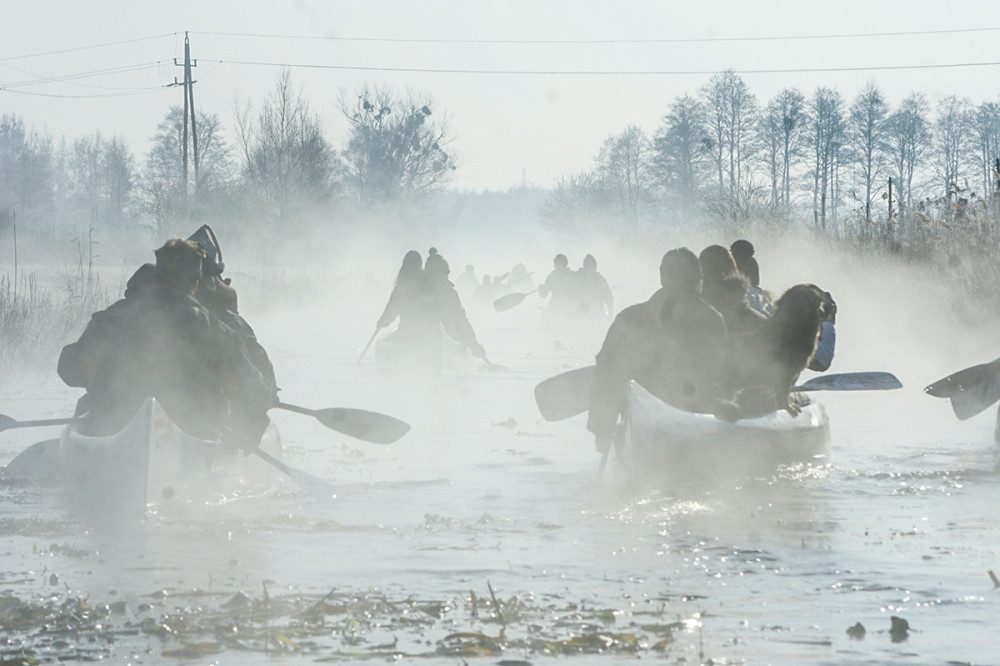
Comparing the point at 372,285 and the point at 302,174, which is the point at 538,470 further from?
the point at 302,174

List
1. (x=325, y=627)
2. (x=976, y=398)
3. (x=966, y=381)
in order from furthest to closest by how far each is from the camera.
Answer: (x=966, y=381) → (x=976, y=398) → (x=325, y=627)

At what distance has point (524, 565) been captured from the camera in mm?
7477

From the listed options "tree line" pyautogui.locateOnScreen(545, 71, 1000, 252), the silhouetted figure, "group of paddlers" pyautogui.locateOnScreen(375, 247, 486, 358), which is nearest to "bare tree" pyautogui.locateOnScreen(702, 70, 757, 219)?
"tree line" pyautogui.locateOnScreen(545, 71, 1000, 252)

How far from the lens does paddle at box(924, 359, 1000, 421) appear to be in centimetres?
1226

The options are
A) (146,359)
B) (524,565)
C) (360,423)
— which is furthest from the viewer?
(360,423)

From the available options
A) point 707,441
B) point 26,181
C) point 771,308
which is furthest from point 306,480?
point 26,181

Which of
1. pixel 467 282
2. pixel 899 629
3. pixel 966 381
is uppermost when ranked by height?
pixel 467 282

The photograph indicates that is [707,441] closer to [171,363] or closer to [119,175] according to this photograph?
[171,363]

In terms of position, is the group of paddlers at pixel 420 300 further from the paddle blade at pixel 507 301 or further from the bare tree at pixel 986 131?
the bare tree at pixel 986 131

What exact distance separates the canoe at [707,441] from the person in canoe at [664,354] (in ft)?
0.99

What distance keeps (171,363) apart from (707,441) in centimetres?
361

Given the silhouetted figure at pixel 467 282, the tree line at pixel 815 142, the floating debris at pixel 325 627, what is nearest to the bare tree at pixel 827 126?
the tree line at pixel 815 142

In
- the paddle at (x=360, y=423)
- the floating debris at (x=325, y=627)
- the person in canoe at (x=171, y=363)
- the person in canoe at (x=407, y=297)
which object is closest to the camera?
the floating debris at (x=325, y=627)

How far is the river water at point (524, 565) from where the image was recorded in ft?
18.9
